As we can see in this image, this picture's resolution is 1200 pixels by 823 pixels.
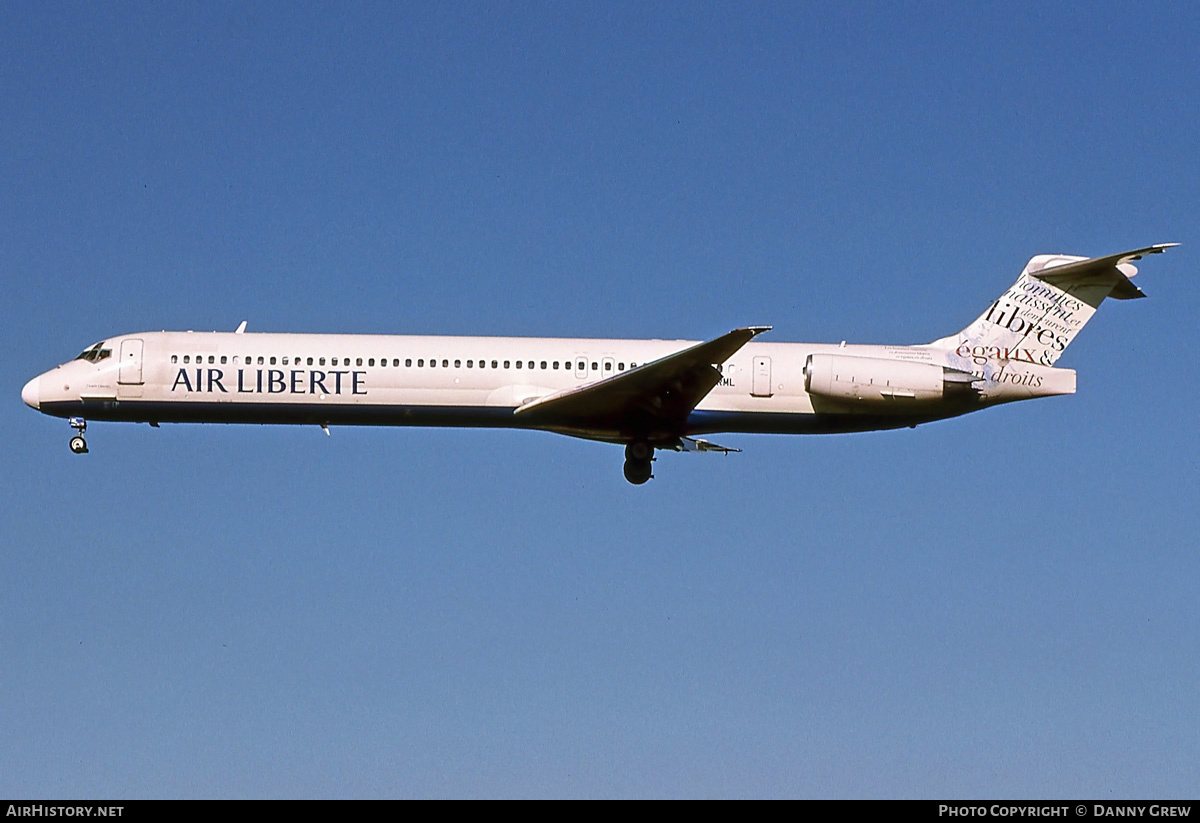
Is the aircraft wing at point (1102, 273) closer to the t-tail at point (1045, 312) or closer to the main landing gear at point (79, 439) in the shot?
the t-tail at point (1045, 312)

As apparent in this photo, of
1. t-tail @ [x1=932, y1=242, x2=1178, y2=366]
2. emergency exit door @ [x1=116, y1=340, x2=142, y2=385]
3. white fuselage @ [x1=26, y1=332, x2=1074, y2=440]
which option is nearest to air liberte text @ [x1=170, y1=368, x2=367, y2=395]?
white fuselage @ [x1=26, y1=332, x2=1074, y2=440]

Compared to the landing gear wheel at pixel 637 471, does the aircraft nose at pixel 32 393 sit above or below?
above

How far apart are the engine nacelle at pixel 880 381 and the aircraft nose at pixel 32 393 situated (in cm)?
1720

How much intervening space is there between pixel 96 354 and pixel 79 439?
79.3 inches

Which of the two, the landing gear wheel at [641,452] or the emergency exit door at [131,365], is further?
the landing gear wheel at [641,452]

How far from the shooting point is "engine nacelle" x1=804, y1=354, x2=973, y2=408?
110 feet

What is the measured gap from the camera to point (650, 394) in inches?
1314

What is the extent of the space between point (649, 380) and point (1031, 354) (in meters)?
9.10

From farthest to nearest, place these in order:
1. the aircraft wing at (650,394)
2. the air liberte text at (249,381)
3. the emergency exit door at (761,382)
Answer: the emergency exit door at (761,382) → the air liberte text at (249,381) → the aircraft wing at (650,394)

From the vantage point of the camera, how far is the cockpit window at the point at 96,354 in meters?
35.1

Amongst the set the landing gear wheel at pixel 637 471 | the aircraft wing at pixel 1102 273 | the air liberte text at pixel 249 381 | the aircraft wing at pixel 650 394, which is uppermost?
the aircraft wing at pixel 1102 273

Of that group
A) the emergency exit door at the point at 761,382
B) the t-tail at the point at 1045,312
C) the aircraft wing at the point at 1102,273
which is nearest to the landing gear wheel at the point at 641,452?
the emergency exit door at the point at 761,382
